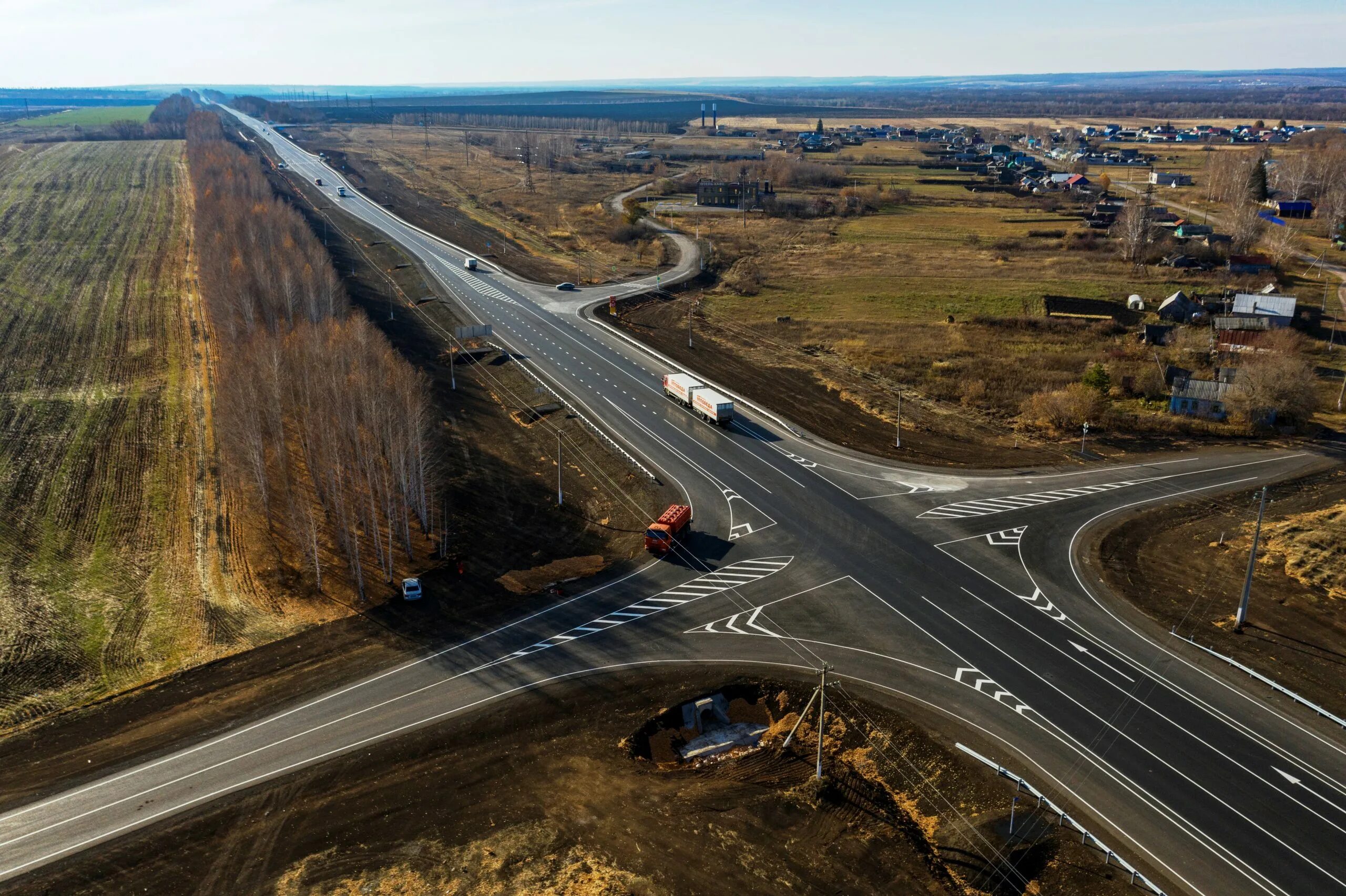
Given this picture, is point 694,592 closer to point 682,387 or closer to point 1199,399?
point 682,387

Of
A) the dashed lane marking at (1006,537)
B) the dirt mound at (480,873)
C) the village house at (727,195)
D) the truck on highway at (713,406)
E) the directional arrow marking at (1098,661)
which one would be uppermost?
the village house at (727,195)

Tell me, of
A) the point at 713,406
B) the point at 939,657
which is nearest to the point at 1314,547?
the point at 939,657

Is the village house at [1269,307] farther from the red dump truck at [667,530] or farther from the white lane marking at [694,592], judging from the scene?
A: the red dump truck at [667,530]

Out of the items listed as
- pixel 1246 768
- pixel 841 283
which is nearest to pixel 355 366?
pixel 1246 768

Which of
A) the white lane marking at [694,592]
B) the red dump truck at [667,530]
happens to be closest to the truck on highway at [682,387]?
the red dump truck at [667,530]

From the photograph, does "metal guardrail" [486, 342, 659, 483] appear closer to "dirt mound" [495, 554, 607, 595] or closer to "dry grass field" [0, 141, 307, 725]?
"dirt mound" [495, 554, 607, 595]

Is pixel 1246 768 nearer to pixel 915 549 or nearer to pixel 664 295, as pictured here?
pixel 915 549
